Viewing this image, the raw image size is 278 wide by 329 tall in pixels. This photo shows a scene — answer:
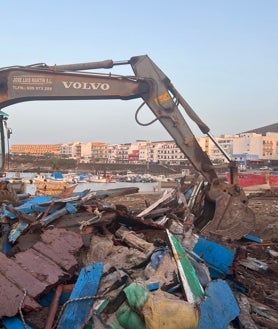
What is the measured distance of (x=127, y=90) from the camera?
9391 millimetres

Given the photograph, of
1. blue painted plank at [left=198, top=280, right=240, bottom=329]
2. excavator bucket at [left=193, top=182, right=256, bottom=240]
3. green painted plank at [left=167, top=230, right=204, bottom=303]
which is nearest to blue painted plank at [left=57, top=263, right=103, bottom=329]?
green painted plank at [left=167, top=230, right=204, bottom=303]

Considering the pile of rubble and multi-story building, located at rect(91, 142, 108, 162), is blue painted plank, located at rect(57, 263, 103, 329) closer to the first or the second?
the pile of rubble

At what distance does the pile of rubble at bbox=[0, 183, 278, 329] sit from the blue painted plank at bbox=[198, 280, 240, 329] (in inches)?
0.4

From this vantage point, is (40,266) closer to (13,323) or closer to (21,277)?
(21,277)

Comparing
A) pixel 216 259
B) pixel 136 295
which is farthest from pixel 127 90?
pixel 136 295

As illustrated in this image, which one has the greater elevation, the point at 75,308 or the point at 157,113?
the point at 157,113

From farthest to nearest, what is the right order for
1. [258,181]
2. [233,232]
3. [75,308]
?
[258,181], [233,232], [75,308]

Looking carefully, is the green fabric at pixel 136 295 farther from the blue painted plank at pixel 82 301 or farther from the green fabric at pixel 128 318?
the blue painted plank at pixel 82 301

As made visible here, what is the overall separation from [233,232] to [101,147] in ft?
490

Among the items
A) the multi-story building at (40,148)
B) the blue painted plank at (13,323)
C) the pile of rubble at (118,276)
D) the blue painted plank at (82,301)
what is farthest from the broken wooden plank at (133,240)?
the multi-story building at (40,148)

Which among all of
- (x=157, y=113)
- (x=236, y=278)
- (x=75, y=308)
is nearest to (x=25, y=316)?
(x=75, y=308)

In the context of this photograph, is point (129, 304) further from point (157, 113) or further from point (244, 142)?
point (244, 142)

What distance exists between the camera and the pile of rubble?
3939mm

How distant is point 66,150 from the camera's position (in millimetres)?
160250
